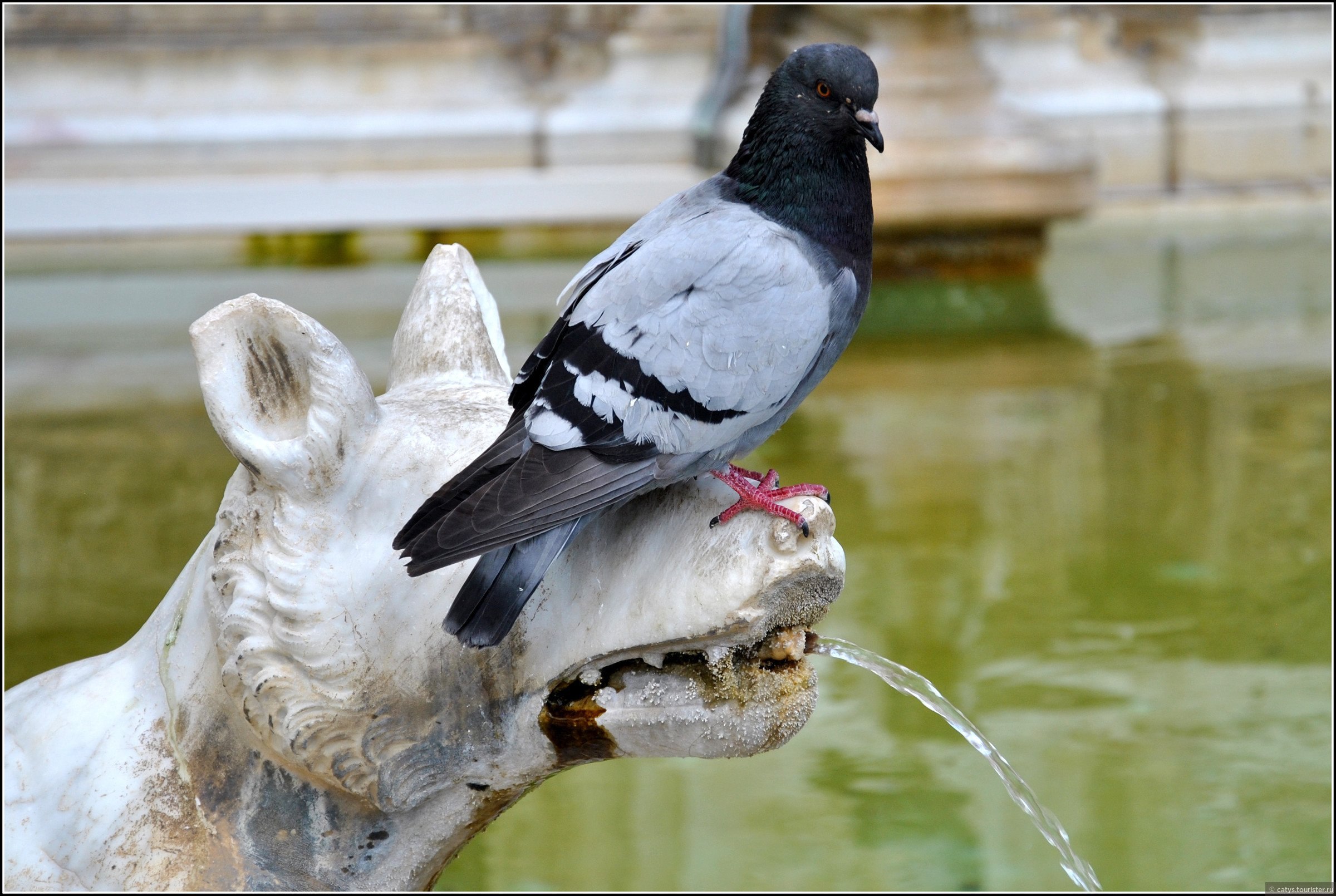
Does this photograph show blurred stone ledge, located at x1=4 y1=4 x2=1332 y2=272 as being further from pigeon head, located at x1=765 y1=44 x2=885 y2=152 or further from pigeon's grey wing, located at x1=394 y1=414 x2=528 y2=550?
pigeon's grey wing, located at x1=394 y1=414 x2=528 y2=550

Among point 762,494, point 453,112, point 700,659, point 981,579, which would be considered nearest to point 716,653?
point 700,659

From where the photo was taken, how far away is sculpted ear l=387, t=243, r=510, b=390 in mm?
1967

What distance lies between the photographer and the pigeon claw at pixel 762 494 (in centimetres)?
154

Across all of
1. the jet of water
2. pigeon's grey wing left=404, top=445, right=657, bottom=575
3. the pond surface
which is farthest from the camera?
the pond surface

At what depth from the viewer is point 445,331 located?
77.5 inches

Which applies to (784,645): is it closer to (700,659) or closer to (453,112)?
(700,659)

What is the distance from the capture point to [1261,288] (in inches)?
399

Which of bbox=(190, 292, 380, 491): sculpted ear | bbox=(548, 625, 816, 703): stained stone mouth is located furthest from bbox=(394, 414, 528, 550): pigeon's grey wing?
bbox=(548, 625, 816, 703): stained stone mouth

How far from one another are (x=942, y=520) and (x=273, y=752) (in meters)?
4.43

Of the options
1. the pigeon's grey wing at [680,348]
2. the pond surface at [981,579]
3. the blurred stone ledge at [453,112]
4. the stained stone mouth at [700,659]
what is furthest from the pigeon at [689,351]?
the blurred stone ledge at [453,112]

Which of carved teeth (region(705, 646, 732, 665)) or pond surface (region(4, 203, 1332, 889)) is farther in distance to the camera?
pond surface (region(4, 203, 1332, 889))

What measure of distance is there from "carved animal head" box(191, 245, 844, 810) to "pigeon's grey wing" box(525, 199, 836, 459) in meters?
0.10

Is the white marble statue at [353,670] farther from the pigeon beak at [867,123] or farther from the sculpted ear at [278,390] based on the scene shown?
the pigeon beak at [867,123]

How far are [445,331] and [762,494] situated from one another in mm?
577
